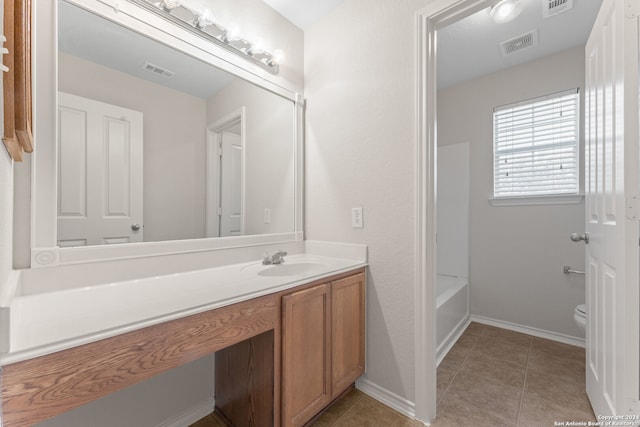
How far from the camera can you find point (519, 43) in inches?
87.7

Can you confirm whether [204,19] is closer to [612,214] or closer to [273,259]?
[273,259]

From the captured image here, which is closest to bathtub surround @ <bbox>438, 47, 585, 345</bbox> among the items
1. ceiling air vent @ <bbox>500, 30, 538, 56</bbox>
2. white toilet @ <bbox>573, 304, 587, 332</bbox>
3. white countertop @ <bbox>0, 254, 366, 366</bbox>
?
ceiling air vent @ <bbox>500, 30, 538, 56</bbox>

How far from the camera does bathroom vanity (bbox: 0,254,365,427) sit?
0.65 metres

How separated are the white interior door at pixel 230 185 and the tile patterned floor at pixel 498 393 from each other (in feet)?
3.37

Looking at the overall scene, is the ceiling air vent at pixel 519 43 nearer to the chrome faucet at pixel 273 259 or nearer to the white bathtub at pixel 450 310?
the white bathtub at pixel 450 310

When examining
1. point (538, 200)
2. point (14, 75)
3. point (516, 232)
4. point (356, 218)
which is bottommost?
point (516, 232)

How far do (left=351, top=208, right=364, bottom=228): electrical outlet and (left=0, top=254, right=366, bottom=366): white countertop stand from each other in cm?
40

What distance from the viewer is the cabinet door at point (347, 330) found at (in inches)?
56.4

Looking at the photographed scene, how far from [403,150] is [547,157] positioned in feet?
6.03

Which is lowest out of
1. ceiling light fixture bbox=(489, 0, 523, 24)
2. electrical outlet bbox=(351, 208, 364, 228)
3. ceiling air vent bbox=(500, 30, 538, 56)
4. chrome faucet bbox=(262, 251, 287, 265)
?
chrome faucet bbox=(262, 251, 287, 265)

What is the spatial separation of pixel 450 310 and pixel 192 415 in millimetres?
1970

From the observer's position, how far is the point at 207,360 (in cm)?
150

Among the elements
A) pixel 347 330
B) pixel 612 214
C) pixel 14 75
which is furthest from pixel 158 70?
pixel 612 214

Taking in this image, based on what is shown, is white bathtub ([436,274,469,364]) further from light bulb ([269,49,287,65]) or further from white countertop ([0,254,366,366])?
light bulb ([269,49,287,65])
